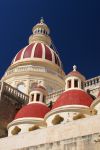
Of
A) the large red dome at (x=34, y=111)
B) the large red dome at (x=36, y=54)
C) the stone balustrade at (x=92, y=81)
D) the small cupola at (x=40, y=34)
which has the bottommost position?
the large red dome at (x=34, y=111)

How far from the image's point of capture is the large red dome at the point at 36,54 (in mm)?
35906

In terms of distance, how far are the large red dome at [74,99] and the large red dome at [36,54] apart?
542 inches

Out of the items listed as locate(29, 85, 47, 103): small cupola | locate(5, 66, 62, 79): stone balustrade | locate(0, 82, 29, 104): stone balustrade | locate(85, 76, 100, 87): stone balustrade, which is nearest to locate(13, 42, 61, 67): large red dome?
locate(5, 66, 62, 79): stone balustrade

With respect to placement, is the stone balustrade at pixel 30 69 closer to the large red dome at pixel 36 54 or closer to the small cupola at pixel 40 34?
the large red dome at pixel 36 54

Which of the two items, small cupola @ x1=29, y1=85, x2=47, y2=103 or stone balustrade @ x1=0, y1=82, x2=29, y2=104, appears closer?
small cupola @ x1=29, y1=85, x2=47, y2=103

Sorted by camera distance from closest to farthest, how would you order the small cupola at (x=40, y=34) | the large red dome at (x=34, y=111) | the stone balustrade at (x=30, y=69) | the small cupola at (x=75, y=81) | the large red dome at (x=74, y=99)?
the large red dome at (x=74, y=99), the large red dome at (x=34, y=111), the small cupola at (x=75, y=81), the stone balustrade at (x=30, y=69), the small cupola at (x=40, y=34)

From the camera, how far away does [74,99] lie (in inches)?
847

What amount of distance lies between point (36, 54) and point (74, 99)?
15.4 meters

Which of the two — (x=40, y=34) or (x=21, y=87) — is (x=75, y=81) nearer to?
(x=21, y=87)

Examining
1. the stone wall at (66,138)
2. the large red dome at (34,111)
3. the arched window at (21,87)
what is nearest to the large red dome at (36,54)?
the arched window at (21,87)

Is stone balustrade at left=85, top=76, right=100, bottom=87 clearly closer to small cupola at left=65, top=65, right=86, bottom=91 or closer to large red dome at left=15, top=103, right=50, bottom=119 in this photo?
small cupola at left=65, top=65, right=86, bottom=91

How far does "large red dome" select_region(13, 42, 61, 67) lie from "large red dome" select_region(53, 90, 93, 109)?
45.1ft

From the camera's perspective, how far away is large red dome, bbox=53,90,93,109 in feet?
69.9

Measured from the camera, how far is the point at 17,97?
90.1 feet
